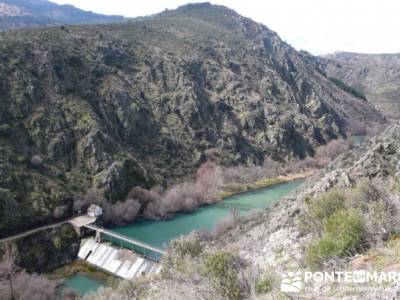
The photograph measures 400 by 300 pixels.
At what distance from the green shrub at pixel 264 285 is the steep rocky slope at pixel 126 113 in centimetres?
6428

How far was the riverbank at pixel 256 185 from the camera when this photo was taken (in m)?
113

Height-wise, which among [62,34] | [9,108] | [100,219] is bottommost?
[100,219]

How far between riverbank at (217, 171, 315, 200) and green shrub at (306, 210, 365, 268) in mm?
86987

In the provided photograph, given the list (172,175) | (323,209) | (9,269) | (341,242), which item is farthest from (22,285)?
(172,175)

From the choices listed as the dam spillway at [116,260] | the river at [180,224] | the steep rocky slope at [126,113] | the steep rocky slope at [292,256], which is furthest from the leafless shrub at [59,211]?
the steep rocky slope at [292,256]

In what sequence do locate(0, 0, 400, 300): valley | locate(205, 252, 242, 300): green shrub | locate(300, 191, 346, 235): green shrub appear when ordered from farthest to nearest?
locate(300, 191, 346, 235): green shrub → locate(0, 0, 400, 300): valley → locate(205, 252, 242, 300): green shrub

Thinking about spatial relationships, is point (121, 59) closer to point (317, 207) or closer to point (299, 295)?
point (317, 207)

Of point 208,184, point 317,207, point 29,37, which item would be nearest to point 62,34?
point 29,37

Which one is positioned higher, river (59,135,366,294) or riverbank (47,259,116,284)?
river (59,135,366,294)

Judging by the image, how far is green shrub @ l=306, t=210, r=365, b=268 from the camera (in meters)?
19.2

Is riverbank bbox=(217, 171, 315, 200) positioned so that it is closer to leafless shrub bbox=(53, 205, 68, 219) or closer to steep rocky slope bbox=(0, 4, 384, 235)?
steep rocky slope bbox=(0, 4, 384, 235)

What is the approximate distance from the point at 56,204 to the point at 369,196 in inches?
2563

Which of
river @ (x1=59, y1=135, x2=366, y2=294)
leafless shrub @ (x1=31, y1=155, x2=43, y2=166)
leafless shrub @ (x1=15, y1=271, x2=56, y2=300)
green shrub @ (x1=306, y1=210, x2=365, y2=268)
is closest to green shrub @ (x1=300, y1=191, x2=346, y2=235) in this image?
green shrub @ (x1=306, y1=210, x2=365, y2=268)

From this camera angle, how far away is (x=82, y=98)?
11500 centimetres
